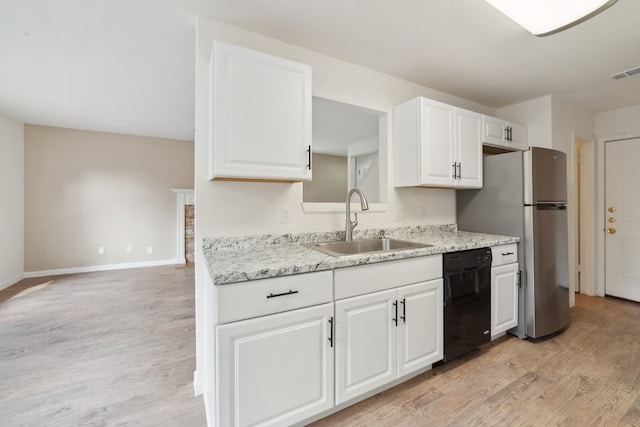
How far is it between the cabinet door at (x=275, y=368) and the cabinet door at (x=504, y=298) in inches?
61.4

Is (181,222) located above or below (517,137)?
below

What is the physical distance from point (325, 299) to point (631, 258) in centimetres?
419

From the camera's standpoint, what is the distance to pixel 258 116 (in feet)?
5.42

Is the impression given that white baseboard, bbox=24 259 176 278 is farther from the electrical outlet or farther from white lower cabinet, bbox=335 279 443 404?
white lower cabinet, bbox=335 279 443 404

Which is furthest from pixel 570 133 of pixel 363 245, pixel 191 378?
pixel 191 378

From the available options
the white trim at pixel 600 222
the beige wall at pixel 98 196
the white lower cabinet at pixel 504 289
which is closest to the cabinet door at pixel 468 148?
the white lower cabinet at pixel 504 289

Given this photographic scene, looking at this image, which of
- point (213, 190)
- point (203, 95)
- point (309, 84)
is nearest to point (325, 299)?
point (213, 190)

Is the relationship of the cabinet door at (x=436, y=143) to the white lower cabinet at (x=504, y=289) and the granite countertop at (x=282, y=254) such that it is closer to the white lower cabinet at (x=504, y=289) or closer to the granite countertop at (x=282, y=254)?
the granite countertop at (x=282, y=254)

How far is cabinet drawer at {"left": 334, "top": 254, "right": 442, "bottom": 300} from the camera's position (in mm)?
1490

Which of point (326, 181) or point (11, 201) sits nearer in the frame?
point (11, 201)

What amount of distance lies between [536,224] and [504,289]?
0.63 metres

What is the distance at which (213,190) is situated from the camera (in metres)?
1.80

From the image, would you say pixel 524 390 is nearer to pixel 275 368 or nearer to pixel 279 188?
pixel 275 368

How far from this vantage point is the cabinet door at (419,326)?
1.72 meters
